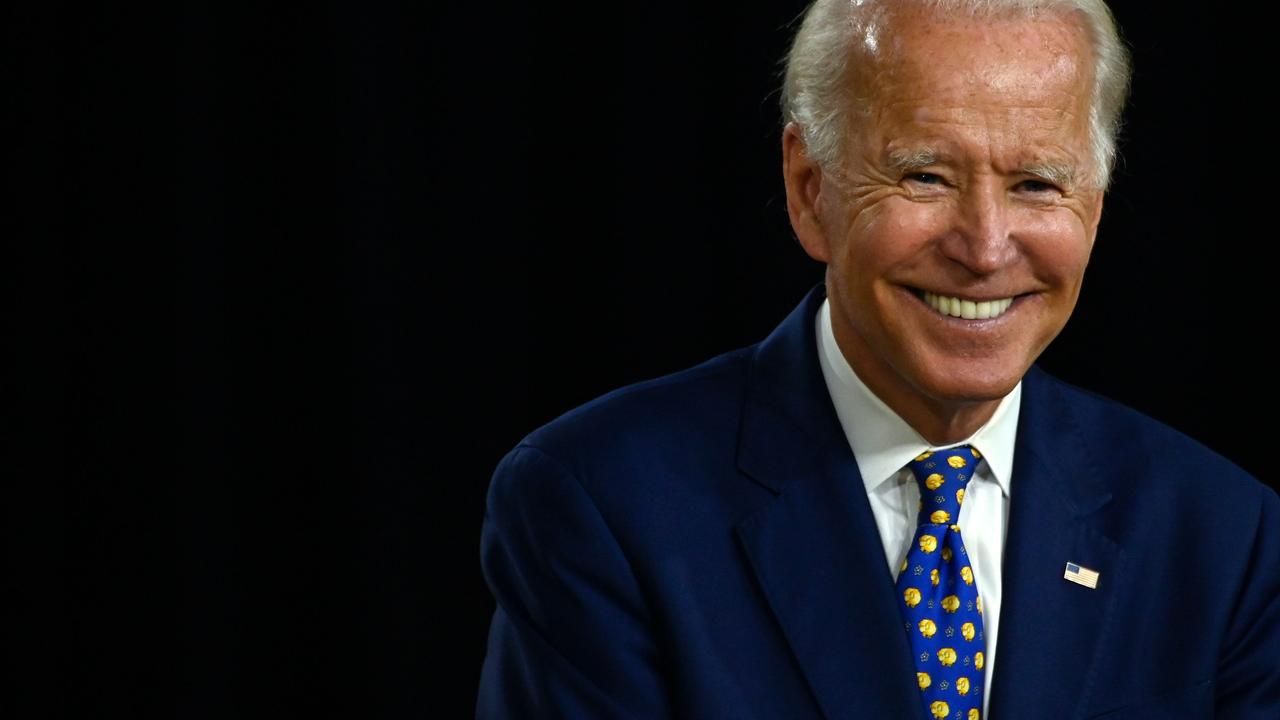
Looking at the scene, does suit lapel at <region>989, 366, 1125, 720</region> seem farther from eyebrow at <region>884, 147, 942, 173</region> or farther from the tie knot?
eyebrow at <region>884, 147, 942, 173</region>

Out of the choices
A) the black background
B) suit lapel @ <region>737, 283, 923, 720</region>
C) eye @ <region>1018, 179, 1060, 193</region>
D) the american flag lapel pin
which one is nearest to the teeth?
eye @ <region>1018, 179, 1060, 193</region>

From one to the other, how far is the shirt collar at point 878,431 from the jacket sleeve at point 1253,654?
1.06 ft

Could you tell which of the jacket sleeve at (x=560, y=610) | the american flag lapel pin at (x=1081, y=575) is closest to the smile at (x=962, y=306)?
the american flag lapel pin at (x=1081, y=575)

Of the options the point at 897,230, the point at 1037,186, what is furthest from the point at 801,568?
the point at 1037,186

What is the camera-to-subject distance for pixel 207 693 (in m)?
3.12

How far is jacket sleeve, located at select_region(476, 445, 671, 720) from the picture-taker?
202 cm

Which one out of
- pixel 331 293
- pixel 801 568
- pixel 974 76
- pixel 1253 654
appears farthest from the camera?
pixel 331 293

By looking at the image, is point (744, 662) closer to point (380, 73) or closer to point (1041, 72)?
point (1041, 72)

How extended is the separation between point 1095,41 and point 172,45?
62.4 inches

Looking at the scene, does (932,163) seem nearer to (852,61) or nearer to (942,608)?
(852,61)

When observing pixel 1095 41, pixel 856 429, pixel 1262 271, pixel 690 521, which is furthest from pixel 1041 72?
pixel 1262 271

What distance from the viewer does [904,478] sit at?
2213 mm

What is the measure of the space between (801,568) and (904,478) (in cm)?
18

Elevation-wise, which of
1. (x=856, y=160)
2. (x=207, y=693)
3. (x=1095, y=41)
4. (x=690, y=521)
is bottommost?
(x=207, y=693)
